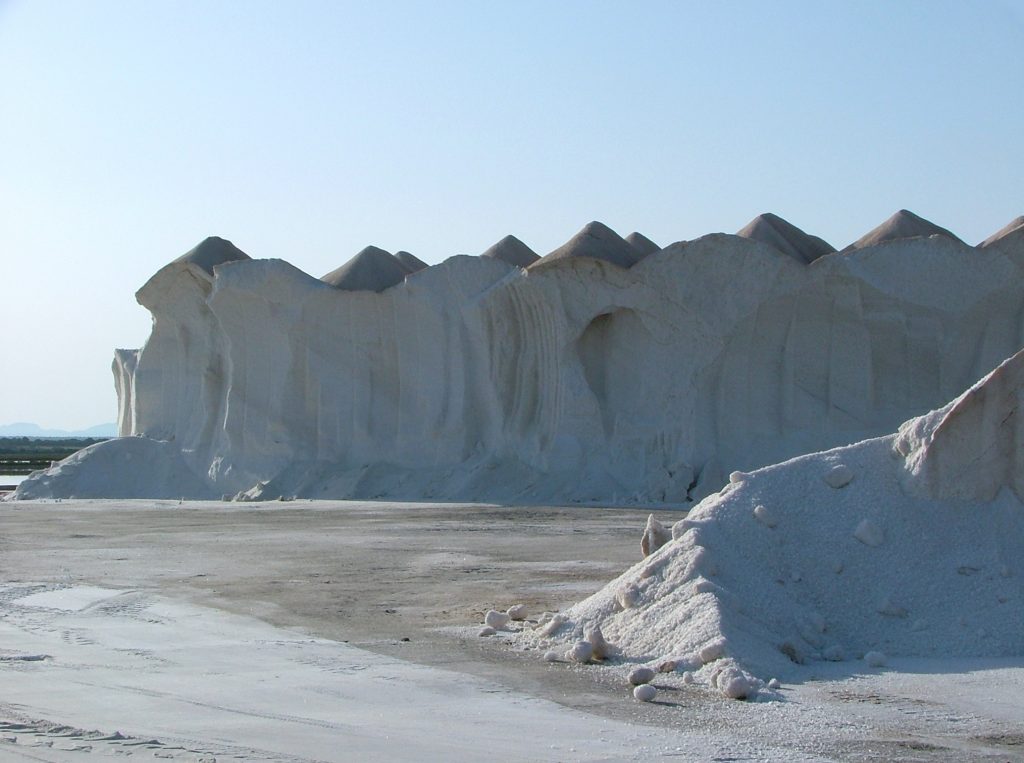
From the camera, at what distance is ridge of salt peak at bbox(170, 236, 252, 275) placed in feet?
98.9

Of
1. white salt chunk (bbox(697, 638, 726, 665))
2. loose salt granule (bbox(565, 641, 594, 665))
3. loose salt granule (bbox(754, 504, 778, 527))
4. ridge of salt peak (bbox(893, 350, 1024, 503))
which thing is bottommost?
loose salt granule (bbox(565, 641, 594, 665))

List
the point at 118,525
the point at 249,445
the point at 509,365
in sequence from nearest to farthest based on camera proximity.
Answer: the point at 118,525 → the point at 509,365 → the point at 249,445

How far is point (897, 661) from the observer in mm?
7754

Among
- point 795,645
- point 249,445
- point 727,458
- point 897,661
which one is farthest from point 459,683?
point 249,445

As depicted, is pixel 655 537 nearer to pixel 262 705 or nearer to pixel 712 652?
pixel 712 652

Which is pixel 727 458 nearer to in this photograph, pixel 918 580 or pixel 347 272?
pixel 347 272

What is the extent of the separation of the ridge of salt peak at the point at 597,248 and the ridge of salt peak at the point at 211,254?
8400 millimetres

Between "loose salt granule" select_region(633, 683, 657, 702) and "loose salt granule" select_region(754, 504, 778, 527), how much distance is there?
221cm

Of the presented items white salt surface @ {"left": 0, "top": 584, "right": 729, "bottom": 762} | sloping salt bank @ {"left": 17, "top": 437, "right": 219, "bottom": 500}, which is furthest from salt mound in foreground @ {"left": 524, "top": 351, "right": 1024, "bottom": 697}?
sloping salt bank @ {"left": 17, "top": 437, "right": 219, "bottom": 500}

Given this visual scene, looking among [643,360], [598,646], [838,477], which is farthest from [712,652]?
[643,360]

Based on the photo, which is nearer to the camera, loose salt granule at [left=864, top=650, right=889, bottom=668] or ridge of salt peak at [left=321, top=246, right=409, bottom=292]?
loose salt granule at [left=864, top=650, right=889, bottom=668]

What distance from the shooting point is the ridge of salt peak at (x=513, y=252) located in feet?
97.1

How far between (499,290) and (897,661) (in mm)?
18647

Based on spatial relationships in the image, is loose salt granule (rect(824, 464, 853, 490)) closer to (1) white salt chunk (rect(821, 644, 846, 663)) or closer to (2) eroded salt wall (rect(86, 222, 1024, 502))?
(1) white salt chunk (rect(821, 644, 846, 663))
